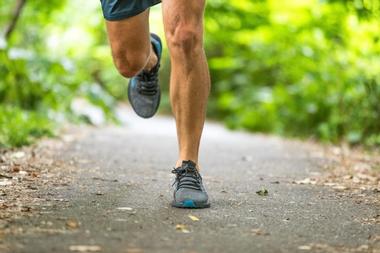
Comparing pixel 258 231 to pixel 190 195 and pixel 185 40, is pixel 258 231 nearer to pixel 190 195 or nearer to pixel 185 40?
pixel 190 195

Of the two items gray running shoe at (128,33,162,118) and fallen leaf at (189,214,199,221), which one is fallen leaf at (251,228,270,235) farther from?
gray running shoe at (128,33,162,118)

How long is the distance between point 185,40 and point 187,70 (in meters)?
0.15

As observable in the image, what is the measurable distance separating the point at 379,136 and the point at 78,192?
15.4 ft

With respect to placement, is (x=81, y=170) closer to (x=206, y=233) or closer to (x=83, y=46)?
(x=206, y=233)

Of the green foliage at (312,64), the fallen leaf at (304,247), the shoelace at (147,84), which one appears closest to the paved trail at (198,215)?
the fallen leaf at (304,247)

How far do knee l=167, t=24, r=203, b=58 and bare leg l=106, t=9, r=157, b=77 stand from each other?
0.45 m

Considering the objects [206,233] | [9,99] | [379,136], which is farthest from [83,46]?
[206,233]

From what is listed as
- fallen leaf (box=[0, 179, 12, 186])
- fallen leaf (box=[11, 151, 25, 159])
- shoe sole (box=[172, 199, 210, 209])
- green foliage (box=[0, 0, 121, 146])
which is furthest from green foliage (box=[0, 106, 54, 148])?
shoe sole (box=[172, 199, 210, 209])

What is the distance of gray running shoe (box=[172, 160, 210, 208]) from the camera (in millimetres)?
3215

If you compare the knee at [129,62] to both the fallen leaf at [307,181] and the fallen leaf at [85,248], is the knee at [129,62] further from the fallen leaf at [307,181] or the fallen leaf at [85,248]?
the fallen leaf at [85,248]

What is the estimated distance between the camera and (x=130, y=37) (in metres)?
3.82

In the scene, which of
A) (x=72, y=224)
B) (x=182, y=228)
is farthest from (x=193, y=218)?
(x=72, y=224)

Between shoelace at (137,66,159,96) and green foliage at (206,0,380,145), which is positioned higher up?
green foliage at (206,0,380,145)

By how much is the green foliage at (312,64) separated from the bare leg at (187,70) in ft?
12.3
